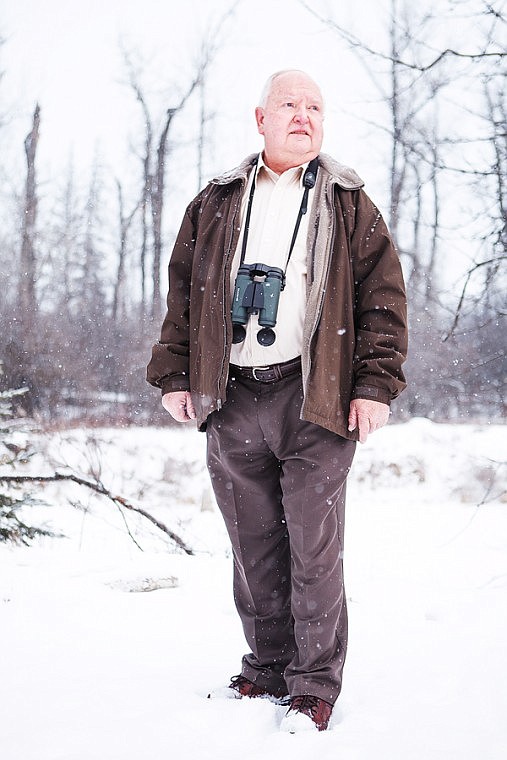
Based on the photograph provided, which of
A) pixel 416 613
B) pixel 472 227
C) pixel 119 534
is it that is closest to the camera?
pixel 416 613

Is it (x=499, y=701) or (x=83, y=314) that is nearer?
(x=499, y=701)

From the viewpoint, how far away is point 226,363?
146 centimetres

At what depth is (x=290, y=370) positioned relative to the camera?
145 cm

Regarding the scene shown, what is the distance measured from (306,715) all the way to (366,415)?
1.97ft

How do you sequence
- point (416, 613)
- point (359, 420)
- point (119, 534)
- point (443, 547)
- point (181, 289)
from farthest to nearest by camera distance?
1. point (119, 534)
2. point (443, 547)
3. point (416, 613)
4. point (181, 289)
5. point (359, 420)

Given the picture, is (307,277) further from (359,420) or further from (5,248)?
(5,248)

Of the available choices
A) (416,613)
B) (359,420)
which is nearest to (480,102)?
(416,613)

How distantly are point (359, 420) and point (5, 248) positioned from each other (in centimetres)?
546

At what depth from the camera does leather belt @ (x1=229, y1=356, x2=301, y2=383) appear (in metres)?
1.45

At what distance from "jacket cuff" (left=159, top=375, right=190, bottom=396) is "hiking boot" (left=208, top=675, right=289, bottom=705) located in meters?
0.68

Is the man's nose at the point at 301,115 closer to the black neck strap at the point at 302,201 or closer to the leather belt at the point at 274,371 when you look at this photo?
the black neck strap at the point at 302,201

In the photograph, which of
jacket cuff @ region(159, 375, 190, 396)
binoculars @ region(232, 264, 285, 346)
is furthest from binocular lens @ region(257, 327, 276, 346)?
jacket cuff @ region(159, 375, 190, 396)

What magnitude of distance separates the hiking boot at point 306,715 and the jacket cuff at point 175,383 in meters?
0.71

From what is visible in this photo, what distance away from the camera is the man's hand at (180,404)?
5.26 feet
